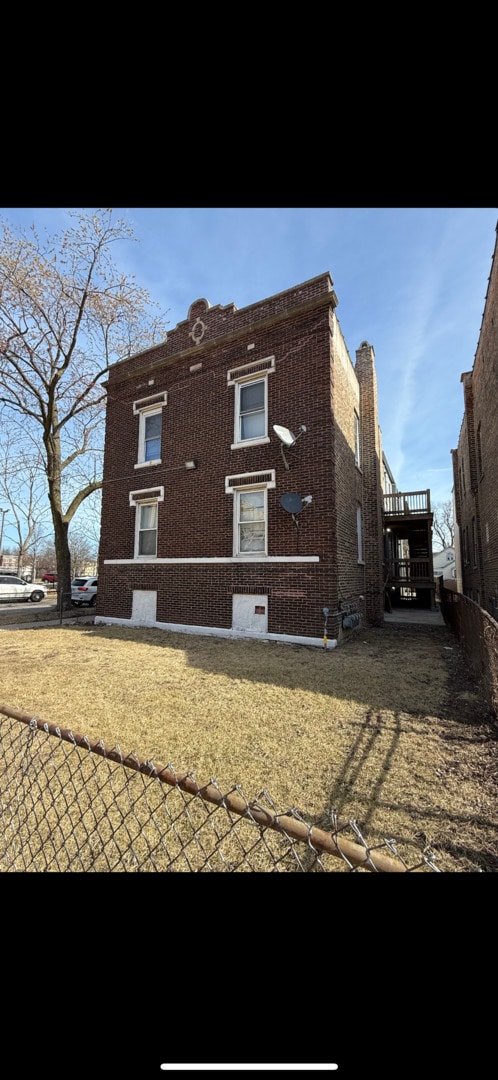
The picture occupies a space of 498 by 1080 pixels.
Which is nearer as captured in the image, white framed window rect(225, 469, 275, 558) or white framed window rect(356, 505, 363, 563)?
white framed window rect(225, 469, 275, 558)

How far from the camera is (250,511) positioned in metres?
9.94

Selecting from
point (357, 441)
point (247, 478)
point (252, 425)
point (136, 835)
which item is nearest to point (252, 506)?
point (247, 478)

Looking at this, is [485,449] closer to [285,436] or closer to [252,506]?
[285,436]

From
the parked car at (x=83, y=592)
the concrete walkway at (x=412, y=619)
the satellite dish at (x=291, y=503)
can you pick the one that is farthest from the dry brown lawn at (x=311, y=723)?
the parked car at (x=83, y=592)

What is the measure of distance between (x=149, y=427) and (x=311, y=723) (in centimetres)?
1032

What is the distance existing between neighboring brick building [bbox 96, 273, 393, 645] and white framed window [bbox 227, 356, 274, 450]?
36mm

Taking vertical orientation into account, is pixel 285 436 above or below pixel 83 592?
above

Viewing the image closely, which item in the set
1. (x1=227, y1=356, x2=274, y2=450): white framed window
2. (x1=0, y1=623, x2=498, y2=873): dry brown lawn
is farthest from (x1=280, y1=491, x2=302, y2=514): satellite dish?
(x1=0, y1=623, x2=498, y2=873): dry brown lawn

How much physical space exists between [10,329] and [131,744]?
53.1ft

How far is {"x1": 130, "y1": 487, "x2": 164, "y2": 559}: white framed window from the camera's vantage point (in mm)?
11641

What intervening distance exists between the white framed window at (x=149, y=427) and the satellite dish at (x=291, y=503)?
4674mm

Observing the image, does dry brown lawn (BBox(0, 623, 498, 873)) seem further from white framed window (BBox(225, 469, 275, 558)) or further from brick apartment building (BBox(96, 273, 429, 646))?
white framed window (BBox(225, 469, 275, 558))

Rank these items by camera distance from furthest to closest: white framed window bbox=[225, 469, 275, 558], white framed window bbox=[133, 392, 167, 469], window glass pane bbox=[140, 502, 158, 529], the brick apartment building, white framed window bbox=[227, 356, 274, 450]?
white framed window bbox=[133, 392, 167, 469] < window glass pane bbox=[140, 502, 158, 529] < white framed window bbox=[227, 356, 274, 450] < white framed window bbox=[225, 469, 275, 558] < the brick apartment building
